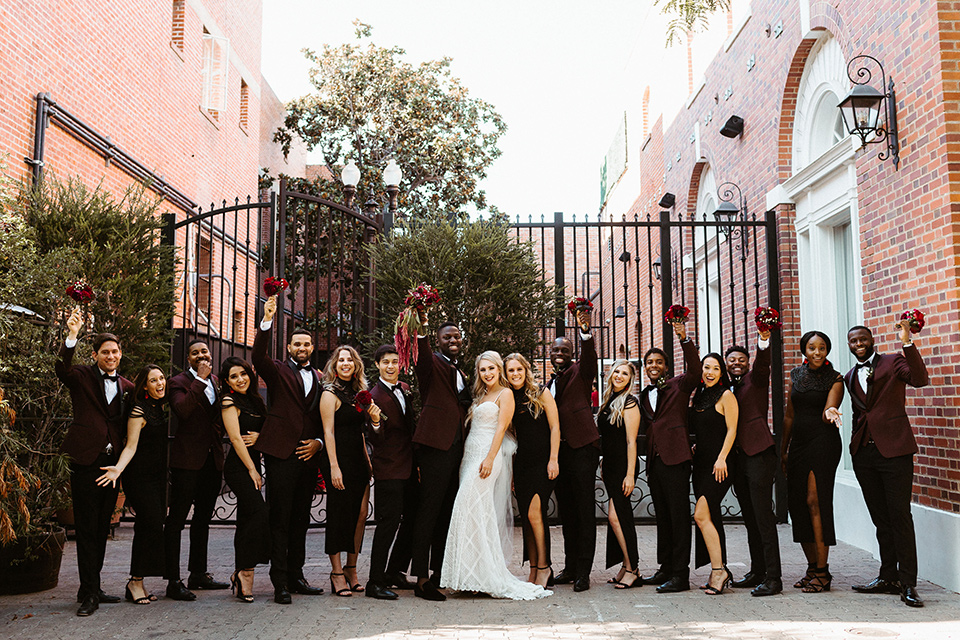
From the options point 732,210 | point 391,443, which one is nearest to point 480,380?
point 391,443


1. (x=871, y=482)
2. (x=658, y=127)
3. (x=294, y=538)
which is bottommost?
(x=294, y=538)

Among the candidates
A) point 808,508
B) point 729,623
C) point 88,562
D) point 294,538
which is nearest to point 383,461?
point 294,538

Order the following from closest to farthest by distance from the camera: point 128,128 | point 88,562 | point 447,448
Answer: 1. point 88,562
2. point 447,448
3. point 128,128

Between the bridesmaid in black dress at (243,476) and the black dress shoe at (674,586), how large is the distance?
2860 millimetres

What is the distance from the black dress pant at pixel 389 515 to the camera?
586 centimetres

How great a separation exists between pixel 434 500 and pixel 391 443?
514mm

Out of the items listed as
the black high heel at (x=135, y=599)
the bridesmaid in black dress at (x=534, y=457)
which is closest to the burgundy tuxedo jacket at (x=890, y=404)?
the bridesmaid in black dress at (x=534, y=457)

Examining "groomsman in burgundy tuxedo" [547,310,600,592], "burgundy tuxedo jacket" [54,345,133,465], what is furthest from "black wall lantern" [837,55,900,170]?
"burgundy tuxedo jacket" [54,345,133,465]

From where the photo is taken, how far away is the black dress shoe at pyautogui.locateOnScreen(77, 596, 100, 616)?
536 centimetres

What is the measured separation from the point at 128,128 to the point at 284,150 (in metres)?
10.2

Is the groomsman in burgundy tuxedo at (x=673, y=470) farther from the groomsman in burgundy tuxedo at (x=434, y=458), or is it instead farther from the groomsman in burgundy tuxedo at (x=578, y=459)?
the groomsman in burgundy tuxedo at (x=434, y=458)

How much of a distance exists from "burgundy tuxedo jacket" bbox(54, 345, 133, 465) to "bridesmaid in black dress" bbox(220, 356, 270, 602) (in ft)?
2.42

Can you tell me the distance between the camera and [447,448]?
5895mm

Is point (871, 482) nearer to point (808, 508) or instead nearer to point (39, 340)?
point (808, 508)
